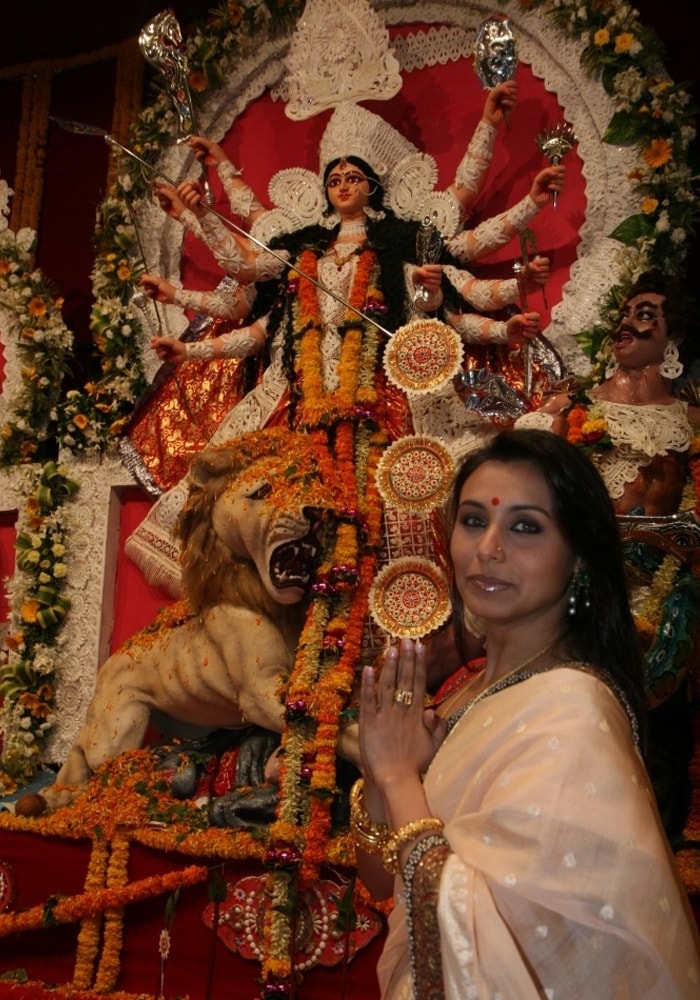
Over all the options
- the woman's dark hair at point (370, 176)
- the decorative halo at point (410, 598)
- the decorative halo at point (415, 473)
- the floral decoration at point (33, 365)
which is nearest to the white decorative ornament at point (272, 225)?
the woman's dark hair at point (370, 176)

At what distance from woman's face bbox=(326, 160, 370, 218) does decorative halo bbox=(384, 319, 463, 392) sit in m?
0.85

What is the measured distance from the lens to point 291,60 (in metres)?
4.95

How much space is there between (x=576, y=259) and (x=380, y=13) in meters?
1.77

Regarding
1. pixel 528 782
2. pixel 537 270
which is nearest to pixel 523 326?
pixel 537 270

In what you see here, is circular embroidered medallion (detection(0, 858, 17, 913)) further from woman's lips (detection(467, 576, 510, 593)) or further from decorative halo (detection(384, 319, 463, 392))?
woman's lips (detection(467, 576, 510, 593))

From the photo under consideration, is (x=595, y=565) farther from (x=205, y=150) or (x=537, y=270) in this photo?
(x=205, y=150)

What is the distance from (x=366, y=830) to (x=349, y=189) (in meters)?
3.33

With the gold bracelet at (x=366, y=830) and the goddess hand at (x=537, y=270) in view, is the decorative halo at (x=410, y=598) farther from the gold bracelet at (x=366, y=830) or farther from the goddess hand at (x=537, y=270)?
the gold bracelet at (x=366, y=830)

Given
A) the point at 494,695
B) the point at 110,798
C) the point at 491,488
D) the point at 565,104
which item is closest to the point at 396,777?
the point at 494,695

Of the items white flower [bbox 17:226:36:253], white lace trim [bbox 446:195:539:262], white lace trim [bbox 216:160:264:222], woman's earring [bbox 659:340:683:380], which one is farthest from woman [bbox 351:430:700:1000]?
white flower [bbox 17:226:36:253]

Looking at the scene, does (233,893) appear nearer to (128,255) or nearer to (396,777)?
(396,777)

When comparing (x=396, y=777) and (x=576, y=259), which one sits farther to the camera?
(x=576, y=259)

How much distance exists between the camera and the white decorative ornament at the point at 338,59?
476 centimetres

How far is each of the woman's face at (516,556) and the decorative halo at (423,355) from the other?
6.44 ft
